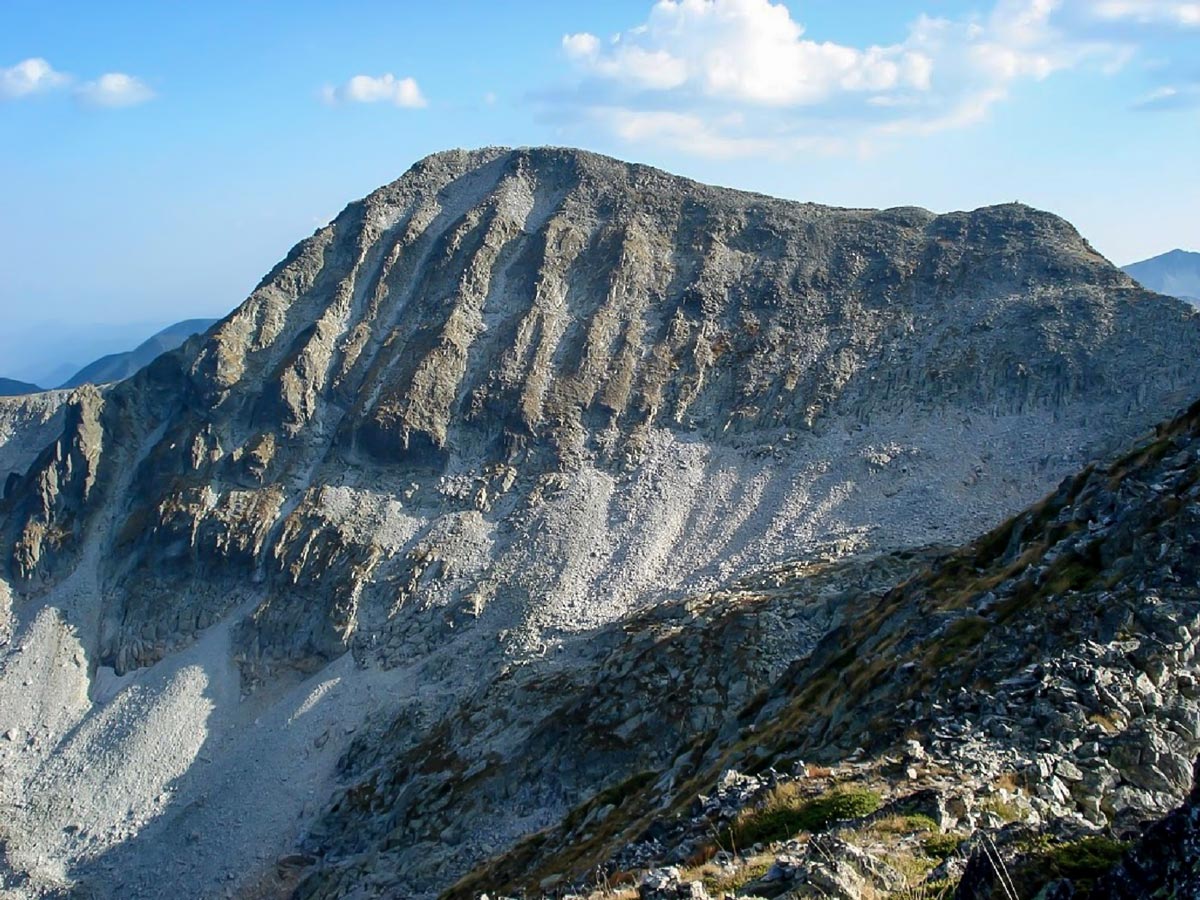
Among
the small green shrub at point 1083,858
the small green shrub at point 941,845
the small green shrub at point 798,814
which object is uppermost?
the small green shrub at point 1083,858

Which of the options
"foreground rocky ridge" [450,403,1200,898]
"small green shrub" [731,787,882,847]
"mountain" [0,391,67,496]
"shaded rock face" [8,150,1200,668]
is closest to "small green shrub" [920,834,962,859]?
"foreground rocky ridge" [450,403,1200,898]

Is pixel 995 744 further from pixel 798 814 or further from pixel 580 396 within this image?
pixel 580 396

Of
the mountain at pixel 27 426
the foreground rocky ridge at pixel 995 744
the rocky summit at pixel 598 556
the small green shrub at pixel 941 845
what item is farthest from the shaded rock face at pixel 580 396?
the small green shrub at pixel 941 845

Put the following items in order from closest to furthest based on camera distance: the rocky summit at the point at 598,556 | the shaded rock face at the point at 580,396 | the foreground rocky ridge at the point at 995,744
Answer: the foreground rocky ridge at the point at 995,744, the rocky summit at the point at 598,556, the shaded rock face at the point at 580,396

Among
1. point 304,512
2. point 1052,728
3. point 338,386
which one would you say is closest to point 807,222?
point 338,386

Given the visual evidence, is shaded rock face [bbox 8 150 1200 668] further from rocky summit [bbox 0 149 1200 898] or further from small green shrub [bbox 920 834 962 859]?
small green shrub [bbox 920 834 962 859]

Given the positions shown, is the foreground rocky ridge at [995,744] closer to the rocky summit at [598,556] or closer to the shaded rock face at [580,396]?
the rocky summit at [598,556]

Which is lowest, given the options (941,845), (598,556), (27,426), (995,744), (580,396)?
(598,556)

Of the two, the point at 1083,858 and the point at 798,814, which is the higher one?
the point at 1083,858

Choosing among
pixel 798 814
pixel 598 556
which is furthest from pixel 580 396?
pixel 798 814
